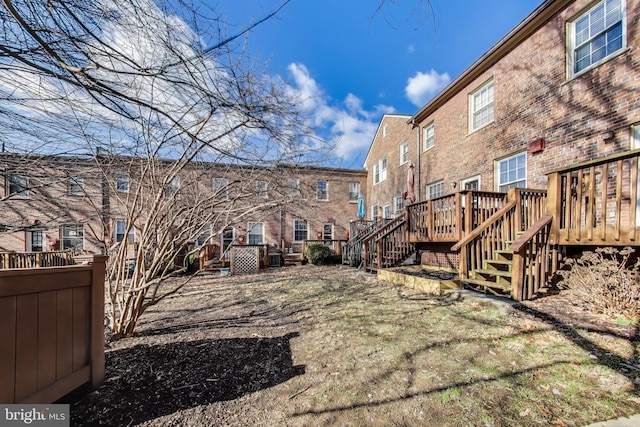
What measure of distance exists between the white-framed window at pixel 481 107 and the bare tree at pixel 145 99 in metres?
7.28

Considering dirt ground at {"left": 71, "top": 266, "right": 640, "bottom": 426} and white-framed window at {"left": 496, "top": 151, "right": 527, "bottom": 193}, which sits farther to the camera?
white-framed window at {"left": 496, "top": 151, "right": 527, "bottom": 193}

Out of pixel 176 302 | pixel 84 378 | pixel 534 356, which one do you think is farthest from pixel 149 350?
pixel 534 356

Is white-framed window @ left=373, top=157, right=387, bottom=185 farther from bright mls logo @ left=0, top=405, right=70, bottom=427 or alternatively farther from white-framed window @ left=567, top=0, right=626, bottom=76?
bright mls logo @ left=0, top=405, right=70, bottom=427

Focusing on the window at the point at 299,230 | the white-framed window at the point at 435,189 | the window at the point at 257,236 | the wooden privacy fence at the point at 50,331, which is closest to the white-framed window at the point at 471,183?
the white-framed window at the point at 435,189

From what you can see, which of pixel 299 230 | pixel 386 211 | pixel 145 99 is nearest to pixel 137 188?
pixel 145 99

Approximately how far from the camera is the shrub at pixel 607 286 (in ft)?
11.3

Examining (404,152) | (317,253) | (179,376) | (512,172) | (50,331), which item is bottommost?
(317,253)

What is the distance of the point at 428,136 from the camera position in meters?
11.2

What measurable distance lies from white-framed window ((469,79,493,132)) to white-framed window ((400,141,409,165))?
398 centimetres

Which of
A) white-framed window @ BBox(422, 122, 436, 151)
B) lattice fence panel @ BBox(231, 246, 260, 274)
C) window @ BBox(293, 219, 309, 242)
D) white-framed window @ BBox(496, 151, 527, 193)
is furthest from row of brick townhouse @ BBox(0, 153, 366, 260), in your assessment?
window @ BBox(293, 219, 309, 242)

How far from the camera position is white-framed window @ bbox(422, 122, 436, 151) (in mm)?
10927

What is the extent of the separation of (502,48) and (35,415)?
1092 cm

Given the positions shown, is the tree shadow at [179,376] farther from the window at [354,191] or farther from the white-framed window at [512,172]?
the window at [354,191]

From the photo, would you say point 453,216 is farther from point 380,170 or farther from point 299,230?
point 299,230
